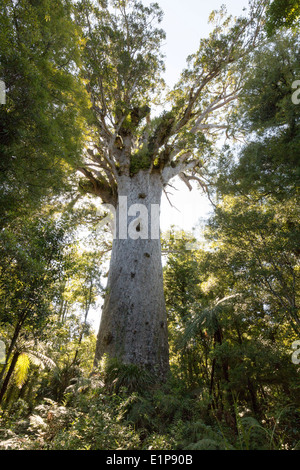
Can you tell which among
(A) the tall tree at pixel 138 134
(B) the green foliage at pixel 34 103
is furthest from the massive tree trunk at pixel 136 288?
(B) the green foliage at pixel 34 103

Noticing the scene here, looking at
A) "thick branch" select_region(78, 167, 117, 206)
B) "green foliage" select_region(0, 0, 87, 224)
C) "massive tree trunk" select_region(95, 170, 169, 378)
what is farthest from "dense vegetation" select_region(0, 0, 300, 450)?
"thick branch" select_region(78, 167, 117, 206)

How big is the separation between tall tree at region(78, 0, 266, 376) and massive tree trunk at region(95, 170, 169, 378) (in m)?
0.03

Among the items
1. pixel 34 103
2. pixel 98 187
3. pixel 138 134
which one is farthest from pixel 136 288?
pixel 138 134

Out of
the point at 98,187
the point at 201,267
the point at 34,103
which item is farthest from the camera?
the point at 98,187

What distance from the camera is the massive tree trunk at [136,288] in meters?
5.36

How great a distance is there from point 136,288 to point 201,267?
182 centimetres

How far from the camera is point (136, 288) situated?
20.4 feet

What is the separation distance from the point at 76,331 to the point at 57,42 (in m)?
8.83

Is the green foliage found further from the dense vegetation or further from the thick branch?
the thick branch

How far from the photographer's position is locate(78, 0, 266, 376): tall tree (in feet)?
20.1

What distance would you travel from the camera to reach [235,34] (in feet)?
30.6

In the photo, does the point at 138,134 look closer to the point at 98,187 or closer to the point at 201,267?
the point at 98,187
